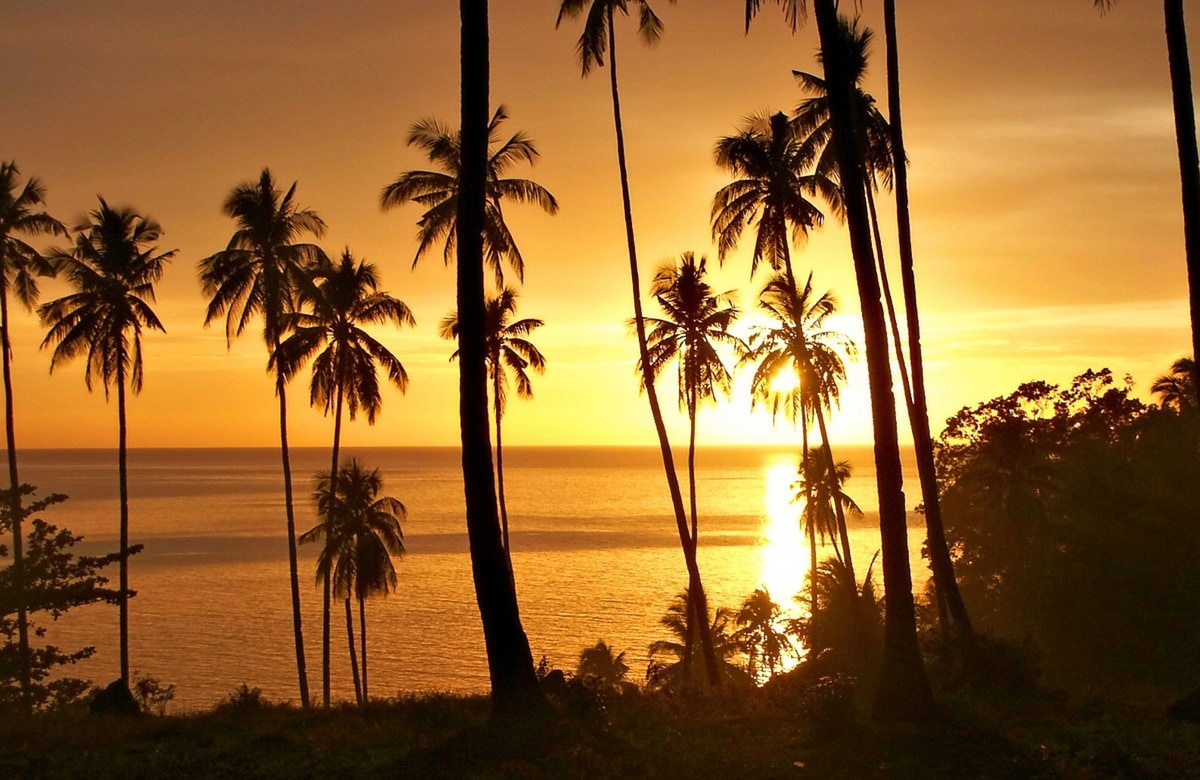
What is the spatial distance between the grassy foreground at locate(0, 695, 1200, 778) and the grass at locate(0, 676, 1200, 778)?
0.03 metres

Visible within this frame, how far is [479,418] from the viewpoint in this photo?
13477 mm

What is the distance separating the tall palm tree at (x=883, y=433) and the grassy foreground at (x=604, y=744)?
2.05 feet

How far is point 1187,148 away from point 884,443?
700 centimetres

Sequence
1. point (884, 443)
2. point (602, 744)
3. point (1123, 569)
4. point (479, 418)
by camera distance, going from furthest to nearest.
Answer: point (1123, 569), point (884, 443), point (479, 418), point (602, 744)

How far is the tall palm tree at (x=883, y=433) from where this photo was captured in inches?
545

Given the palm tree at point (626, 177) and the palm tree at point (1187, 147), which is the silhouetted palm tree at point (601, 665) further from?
the palm tree at point (1187, 147)

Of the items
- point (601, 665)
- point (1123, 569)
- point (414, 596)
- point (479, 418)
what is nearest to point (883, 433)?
point (479, 418)

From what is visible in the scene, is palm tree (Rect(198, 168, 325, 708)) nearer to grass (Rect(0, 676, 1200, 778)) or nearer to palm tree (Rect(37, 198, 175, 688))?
palm tree (Rect(37, 198, 175, 688))

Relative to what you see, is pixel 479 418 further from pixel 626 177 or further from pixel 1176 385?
pixel 1176 385

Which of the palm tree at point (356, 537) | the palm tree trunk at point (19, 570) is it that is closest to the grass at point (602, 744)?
the palm tree trunk at point (19, 570)

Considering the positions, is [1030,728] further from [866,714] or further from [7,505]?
[7,505]

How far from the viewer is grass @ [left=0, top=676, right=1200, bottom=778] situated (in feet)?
36.1

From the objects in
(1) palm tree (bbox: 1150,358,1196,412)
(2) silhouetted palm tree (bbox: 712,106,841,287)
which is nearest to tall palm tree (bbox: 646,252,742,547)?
(2) silhouetted palm tree (bbox: 712,106,841,287)

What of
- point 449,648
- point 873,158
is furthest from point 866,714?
point 449,648
